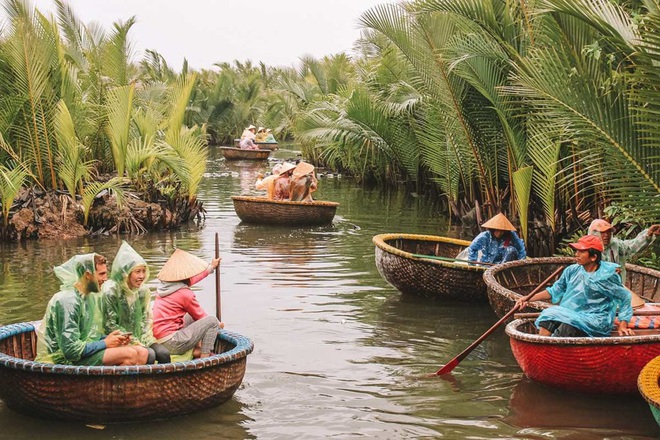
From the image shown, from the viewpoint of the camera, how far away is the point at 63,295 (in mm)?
6285

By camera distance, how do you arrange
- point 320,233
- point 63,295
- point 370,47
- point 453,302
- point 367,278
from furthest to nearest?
point 370,47 → point 320,233 → point 367,278 → point 453,302 → point 63,295

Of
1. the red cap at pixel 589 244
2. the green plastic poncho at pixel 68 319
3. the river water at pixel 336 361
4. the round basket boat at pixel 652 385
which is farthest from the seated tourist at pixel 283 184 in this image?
the round basket boat at pixel 652 385

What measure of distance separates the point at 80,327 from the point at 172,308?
2.94ft

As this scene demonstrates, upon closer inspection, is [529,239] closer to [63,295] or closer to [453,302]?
[453,302]

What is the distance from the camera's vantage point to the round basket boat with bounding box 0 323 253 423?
6.11 meters

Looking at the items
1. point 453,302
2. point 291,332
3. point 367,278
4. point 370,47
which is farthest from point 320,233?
point 370,47

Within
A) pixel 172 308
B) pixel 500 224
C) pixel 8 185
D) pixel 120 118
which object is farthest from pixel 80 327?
pixel 120 118

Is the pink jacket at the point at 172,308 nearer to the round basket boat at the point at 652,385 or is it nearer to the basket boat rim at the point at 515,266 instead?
the basket boat rim at the point at 515,266

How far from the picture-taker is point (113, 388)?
20.2 feet

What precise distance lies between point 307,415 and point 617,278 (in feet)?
8.75

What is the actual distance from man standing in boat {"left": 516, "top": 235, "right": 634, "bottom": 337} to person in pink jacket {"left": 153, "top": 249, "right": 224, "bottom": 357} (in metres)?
2.68

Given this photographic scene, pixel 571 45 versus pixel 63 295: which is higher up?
pixel 571 45

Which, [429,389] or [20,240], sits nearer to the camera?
[429,389]

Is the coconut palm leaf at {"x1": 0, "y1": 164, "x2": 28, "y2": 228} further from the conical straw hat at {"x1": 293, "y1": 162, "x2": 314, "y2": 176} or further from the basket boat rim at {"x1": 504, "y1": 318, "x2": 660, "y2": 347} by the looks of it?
the basket boat rim at {"x1": 504, "y1": 318, "x2": 660, "y2": 347}
